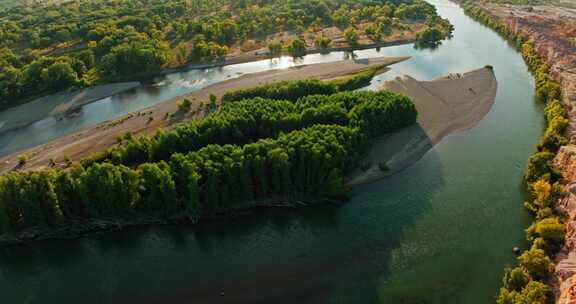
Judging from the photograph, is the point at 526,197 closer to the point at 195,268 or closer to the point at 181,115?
the point at 195,268

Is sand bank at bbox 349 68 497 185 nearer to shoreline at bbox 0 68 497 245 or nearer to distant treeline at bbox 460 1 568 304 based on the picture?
shoreline at bbox 0 68 497 245

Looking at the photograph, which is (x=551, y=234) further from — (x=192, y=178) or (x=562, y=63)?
(x=562, y=63)

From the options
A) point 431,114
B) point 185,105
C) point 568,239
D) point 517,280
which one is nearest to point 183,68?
point 185,105

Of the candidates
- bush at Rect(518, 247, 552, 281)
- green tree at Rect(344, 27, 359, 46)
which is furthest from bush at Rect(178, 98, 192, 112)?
bush at Rect(518, 247, 552, 281)

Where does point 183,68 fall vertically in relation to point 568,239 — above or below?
above

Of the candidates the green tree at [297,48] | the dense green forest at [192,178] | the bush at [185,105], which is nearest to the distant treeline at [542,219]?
the dense green forest at [192,178]
